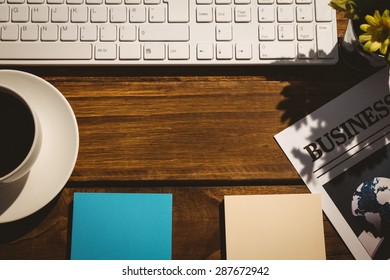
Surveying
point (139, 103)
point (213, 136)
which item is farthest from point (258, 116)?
point (139, 103)

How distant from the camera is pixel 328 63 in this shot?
61 centimetres

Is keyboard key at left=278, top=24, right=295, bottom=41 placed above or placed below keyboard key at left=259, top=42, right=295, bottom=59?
above

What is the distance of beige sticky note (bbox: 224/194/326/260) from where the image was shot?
0.59 m

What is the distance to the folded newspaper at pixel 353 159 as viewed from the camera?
1.96 ft

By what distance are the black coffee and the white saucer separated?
0.14ft

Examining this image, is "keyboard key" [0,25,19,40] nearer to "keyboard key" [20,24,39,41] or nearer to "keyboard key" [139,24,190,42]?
"keyboard key" [20,24,39,41]

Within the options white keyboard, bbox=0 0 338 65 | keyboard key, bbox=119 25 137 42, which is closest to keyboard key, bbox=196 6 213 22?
white keyboard, bbox=0 0 338 65

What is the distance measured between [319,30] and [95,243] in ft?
1.56

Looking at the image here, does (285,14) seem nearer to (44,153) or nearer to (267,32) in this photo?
(267,32)

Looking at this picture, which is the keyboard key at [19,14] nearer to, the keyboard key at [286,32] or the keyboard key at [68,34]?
the keyboard key at [68,34]

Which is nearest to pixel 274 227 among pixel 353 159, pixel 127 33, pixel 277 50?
pixel 353 159

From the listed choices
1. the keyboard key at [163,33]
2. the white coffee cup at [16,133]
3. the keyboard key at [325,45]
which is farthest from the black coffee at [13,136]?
the keyboard key at [325,45]

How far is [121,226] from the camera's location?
23.3 inches

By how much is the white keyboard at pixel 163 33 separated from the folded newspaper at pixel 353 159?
88mm
